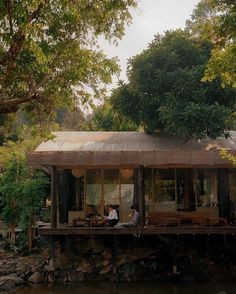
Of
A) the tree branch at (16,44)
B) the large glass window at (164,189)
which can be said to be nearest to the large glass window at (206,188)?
the large glass window at (164,189)

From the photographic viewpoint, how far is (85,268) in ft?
60.0

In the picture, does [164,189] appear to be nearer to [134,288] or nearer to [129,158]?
[129,158]

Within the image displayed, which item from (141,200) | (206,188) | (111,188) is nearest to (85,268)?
(141,200)

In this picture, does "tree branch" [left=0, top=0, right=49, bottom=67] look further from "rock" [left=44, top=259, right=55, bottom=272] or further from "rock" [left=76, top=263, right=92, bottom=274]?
"rock" [left=76, top=263, right=92, bottom=274]

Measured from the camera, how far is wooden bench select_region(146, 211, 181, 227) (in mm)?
17812

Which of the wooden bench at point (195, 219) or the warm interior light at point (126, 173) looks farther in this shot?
the warm interior light at point (126, 173)

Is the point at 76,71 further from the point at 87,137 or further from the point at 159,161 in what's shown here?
the point at 87,137

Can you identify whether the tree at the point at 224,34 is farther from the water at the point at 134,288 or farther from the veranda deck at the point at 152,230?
the water at the point at 134,288

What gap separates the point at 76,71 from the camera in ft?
42.1

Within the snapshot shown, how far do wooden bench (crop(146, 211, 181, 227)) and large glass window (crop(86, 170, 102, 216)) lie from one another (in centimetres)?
300

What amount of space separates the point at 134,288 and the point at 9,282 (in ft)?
16.4

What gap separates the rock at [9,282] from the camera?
17.0 metres

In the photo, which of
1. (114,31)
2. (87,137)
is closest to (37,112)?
(114,31)

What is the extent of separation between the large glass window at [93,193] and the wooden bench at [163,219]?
9.83 feet
